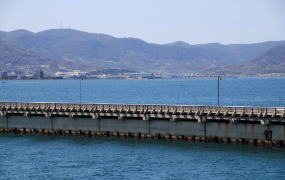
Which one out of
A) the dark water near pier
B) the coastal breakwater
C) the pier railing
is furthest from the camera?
the pier railing

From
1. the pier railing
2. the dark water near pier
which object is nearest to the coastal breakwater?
the pier railing

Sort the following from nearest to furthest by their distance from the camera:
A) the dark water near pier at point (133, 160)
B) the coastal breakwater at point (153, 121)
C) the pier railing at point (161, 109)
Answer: the dark water near pier at point (133, 160) < the coastal breakwater at point (153, 121) < the pier railing at point (161, 109)

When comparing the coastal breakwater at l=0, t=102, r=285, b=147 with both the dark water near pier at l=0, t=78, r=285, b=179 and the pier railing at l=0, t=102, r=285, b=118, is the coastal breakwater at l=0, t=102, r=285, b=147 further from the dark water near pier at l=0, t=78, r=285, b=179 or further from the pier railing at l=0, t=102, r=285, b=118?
the dark water near pier at l=0, t=78, r=285, b=179

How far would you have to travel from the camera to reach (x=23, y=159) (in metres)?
55.6

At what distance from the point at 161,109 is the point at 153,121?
90.7 inches

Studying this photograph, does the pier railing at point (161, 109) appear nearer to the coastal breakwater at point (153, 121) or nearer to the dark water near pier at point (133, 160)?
the coastal breakwater at point (153, 121)

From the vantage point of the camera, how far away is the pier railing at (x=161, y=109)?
2216 inches

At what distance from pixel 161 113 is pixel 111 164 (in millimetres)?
13339

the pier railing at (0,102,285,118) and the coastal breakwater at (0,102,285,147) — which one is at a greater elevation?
the pier railing at (0,102,285,118)

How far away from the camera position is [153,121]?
6253 centimetres

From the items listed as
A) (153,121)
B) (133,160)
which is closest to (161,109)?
(153,121)

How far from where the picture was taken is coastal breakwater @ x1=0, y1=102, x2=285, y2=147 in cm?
5591

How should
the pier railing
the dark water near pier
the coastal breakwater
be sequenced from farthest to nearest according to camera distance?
the pier railing, the coastal breakwater, the dark water near pier

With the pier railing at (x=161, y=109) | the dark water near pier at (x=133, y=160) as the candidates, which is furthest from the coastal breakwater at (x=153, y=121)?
the dark water near pier at (x=133, y=160)
